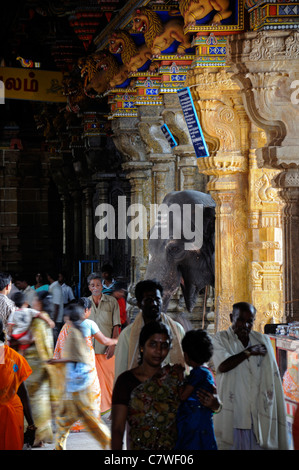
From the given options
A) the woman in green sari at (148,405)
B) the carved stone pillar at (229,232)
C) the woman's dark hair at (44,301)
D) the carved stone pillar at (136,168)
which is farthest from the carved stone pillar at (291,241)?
the carved stone pillar at (136,168)

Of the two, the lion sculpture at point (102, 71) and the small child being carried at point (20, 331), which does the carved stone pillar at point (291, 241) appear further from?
the lion sculpture at point (102, 71)

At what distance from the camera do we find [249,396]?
564cm

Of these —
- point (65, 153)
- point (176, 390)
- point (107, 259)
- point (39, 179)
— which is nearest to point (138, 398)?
point (176, 390)

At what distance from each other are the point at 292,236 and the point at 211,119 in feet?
6.45

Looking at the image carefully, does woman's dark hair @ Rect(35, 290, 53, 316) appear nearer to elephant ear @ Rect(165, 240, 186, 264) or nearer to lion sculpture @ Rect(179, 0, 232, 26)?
elephant ear @ Rect(165, 240, 186, 264)

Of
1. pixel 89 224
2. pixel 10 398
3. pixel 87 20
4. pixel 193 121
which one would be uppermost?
pixel 87 20

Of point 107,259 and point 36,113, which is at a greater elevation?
point 36,113

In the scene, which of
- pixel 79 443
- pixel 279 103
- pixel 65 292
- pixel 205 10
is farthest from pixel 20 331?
pixel 65 292

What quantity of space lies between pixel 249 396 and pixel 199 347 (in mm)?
780

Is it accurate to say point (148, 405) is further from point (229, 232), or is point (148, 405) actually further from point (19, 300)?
point (229, 232)

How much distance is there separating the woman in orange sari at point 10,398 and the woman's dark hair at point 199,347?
5.00 ft

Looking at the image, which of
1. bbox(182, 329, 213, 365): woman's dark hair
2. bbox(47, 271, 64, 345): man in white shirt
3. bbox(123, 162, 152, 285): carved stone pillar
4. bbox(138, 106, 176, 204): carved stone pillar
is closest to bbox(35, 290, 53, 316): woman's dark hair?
bbox(182, 329, 213, 365): woman's dark hair

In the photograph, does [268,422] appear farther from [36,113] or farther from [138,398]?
[36,113]
